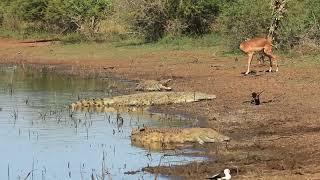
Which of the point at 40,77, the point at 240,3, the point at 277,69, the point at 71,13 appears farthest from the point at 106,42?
the point at 277,69

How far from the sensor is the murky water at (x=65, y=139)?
9.78 meters

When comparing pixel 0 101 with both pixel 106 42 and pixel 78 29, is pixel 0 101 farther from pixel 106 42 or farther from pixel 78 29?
pixel 78 29

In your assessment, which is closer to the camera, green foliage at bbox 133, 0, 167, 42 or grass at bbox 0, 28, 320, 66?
grass at bbox 0, 28, 320, 66

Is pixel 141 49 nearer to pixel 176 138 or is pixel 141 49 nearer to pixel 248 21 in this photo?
pixel 248 21

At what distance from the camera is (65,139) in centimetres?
1211

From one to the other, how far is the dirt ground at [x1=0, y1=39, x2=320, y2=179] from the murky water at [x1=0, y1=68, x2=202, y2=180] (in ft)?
2.51

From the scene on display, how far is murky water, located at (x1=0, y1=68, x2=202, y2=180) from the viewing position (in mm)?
9781

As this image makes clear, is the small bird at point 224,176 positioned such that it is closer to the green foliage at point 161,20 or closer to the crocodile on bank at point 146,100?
the crocodile on bank at point 146,100

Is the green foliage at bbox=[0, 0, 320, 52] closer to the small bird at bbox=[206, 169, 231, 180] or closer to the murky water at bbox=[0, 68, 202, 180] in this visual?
the murky water at bbox=[0, 68, 202, 180]

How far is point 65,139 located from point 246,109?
161 inches

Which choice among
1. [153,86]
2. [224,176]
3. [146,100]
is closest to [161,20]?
[153,86]

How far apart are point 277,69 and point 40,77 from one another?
302 inches

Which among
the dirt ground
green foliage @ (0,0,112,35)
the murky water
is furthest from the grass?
the murky water

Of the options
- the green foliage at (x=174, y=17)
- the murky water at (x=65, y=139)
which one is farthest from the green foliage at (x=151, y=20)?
the murky water at (x=65, y=139)
